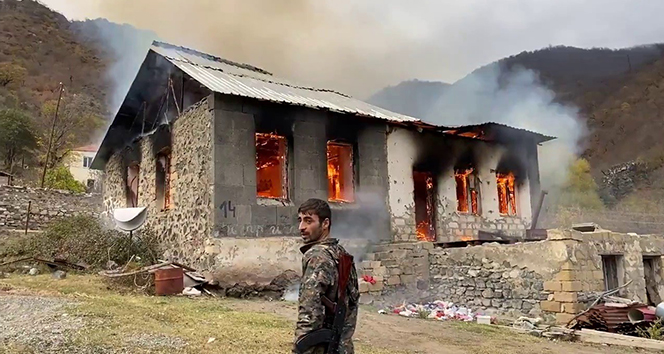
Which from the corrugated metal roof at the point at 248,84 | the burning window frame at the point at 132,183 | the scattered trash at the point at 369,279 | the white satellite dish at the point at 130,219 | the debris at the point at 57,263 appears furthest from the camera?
the burning window frame at the point at 132,183

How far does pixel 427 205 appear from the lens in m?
14.6

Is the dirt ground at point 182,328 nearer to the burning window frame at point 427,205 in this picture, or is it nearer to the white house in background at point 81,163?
the burning window frame at point 427,205

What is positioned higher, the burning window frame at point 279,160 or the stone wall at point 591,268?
the burning window frame at point 279,160

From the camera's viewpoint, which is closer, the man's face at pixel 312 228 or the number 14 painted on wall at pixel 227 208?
the man's face at pixel 312 228

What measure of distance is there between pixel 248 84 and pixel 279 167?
7.98 feet

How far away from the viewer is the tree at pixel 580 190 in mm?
36469

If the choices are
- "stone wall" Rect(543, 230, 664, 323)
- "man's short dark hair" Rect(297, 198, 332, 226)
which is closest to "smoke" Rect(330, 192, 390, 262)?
"stone wall" Rect(543, 230, 664, 323)

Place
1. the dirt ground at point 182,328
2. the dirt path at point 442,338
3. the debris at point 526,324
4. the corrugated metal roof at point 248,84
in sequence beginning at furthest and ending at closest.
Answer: the corrugated metal roof at point 248,84, the debris at point 526,324, the dirt path at point 442,338, the dirt ground at point 182,328

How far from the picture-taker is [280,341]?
220 inches

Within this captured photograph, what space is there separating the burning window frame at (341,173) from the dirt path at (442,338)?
4544 millimetres

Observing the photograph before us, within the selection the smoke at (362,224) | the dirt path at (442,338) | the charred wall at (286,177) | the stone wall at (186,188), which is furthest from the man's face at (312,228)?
the smoke at (362,224)

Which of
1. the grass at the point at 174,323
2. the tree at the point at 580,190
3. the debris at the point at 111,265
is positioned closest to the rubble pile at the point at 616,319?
the grass at the point at 174,323

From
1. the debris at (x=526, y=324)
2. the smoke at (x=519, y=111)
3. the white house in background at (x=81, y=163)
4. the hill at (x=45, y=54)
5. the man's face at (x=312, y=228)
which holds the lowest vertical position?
the debris at (x=526, y=324)

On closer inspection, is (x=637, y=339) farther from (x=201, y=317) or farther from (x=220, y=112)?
(x=220, y=112)
